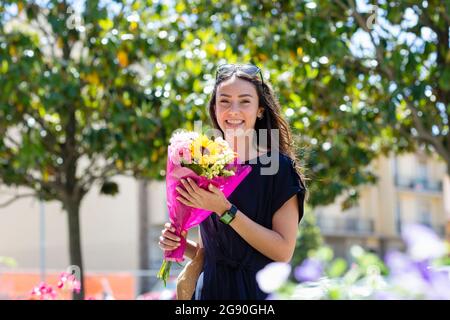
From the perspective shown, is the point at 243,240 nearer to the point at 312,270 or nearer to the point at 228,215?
the point at 228,215

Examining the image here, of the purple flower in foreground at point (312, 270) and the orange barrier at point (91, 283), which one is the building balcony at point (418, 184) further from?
the purple flower in foreground at point (312, 270)

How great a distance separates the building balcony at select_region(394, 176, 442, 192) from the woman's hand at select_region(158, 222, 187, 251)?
42.6 meters

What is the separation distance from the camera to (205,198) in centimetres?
254

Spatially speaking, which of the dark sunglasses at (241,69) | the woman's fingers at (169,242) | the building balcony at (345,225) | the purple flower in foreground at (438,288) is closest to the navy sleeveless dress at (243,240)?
the woman's fingers at (169,242)

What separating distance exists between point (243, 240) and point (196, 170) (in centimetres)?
31

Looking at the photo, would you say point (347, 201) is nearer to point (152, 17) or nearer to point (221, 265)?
point (152, 17)

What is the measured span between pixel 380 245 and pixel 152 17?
121 ft

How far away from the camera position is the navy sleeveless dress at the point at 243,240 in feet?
8.78

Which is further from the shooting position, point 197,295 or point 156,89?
Answer: point 156,89

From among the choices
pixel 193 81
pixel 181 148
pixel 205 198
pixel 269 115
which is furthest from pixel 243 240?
pixel 193 81
